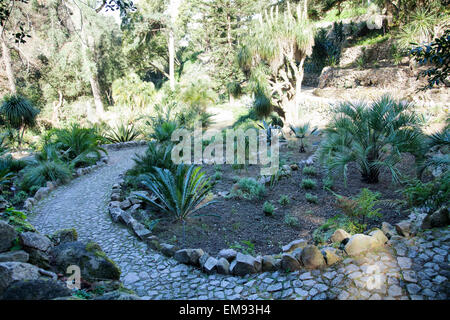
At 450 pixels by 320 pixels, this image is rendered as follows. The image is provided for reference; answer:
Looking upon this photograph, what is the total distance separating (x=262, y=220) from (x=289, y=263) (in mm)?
1302

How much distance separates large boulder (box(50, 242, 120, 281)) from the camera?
2.31 m

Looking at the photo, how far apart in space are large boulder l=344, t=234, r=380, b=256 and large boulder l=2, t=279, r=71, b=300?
7.38ft

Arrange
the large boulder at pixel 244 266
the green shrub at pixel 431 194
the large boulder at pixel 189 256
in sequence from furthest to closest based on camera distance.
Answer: the green shrub at pixel 431 194 < the large boulder at pixel 189 256 < the large boulder at pixel 244 266

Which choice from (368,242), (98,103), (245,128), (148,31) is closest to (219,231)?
(368,242)

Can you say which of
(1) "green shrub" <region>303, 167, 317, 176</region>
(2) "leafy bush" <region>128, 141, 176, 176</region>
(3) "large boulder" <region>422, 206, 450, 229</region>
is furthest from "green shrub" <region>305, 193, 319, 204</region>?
(2) "leafy bush" <region>128, 141, 176, 176</region>

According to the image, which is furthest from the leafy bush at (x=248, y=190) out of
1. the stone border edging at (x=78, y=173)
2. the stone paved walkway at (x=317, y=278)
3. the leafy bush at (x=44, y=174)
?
the leafy bush at (x=44, y=174)

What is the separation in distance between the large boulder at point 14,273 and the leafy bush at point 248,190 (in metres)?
2.96

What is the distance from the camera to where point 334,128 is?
5.10 meters

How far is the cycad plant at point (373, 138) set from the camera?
415 cm

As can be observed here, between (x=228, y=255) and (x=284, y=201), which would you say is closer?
(x=228, y=255)

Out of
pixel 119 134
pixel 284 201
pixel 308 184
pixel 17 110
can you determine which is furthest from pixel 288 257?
pixel 17 110

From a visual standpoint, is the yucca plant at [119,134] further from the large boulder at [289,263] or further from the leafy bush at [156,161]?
the large boulder at [289,263]

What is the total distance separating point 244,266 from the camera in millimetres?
2502

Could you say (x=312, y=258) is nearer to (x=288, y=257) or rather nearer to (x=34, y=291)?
(x=288, y=257)
